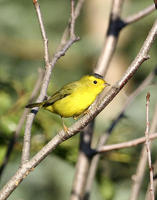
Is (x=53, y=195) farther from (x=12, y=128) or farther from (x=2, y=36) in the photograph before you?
(x=2, y=36)

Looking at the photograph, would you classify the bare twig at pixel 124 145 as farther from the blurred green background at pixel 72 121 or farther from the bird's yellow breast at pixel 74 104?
the bird's yellow breast at pixel 74 104

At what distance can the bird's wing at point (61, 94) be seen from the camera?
4.14 metres

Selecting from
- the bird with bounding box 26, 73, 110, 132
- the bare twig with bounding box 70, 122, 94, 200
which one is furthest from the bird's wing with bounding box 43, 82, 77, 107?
the bare twig with bounding box 70, 122, 94, 200

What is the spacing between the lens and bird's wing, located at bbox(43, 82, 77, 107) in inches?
163

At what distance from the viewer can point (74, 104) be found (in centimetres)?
414

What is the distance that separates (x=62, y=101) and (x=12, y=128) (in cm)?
58

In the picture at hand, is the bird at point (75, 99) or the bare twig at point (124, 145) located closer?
the bare twig at point (124, 145)

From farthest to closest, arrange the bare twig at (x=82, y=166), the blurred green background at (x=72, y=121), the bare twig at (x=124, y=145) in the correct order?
the blurred green background at (x=72, y=121)
the bare twig at (x=82, y=166)
the bare twig at (x=124, y=145)

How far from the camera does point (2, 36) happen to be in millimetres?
16547

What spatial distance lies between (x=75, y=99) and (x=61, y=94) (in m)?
0.18

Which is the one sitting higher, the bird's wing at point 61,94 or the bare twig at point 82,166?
the bird's wing at point 61,94

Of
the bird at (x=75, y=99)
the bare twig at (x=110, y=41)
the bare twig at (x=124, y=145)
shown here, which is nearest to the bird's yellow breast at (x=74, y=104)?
the bird at (x=75, y=99)

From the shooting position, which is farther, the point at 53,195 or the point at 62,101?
the point at 53,195

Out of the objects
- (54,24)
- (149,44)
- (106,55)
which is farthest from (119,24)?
(54,24)
